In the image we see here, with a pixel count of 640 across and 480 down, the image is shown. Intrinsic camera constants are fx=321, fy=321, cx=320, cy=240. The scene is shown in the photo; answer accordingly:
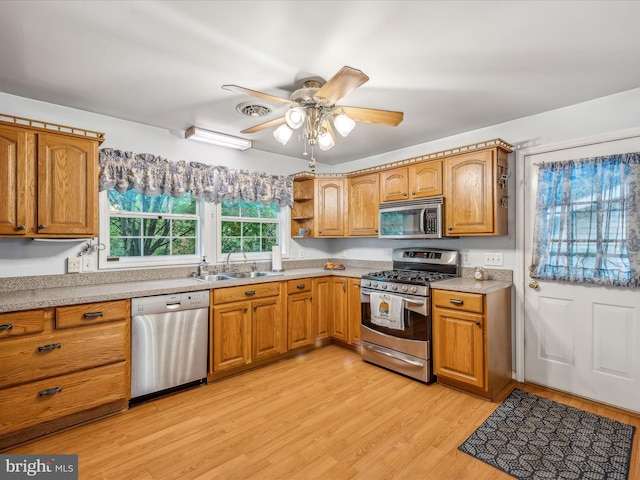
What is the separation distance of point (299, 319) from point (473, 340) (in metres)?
1.78

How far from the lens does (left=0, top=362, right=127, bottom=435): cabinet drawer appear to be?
2.00 metres

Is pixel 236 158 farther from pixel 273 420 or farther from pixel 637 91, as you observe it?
pixel 637 91

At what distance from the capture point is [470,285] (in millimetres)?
2791

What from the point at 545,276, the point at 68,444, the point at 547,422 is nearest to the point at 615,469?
the point at 547,422

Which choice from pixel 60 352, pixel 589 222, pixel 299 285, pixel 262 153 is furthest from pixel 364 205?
pixel 60 352

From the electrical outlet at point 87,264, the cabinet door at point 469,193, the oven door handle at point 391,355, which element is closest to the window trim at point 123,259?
the electrical outlet at point 87,264

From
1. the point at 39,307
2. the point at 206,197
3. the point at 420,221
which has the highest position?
the point at 206,197

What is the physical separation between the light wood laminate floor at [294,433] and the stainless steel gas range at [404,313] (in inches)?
7.9

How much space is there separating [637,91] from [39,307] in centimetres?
446

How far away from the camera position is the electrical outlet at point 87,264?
8.92 ft

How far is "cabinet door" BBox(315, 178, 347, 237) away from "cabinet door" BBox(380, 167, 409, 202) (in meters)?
0.60

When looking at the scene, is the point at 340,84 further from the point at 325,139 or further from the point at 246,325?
the point at 246,325

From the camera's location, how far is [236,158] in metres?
3.73

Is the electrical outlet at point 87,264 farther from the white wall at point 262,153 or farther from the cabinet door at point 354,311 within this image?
the cabinet door at point 354,311
